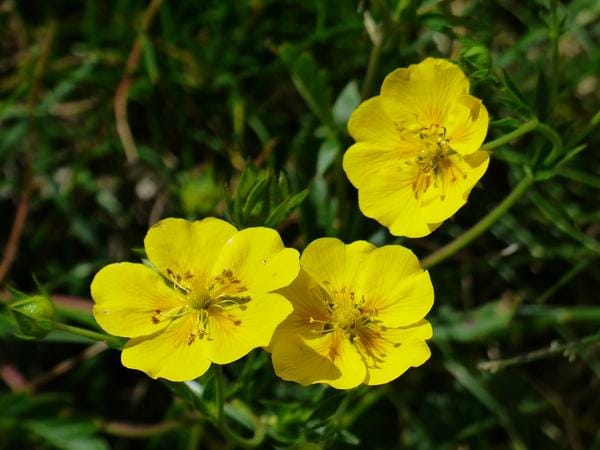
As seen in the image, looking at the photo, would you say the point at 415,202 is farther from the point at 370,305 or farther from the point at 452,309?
the point at 452,309

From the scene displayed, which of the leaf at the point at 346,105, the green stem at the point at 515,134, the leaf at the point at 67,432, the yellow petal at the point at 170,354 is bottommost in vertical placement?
the leaf at the point at 67,432

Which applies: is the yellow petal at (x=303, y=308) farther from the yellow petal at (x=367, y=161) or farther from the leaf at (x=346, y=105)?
the leaf at (x=346, y=105)

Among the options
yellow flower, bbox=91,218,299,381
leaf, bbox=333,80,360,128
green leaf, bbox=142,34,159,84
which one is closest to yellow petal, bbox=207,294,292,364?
yellow flower, bbox=91,218,299,381

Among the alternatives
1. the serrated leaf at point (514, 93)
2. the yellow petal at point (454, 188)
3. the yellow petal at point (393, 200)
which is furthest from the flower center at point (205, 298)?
the serrated leaf at point (514, 93)

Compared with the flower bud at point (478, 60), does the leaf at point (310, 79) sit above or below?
below

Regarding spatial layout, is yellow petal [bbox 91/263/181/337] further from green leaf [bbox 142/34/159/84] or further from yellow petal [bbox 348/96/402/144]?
green leaf [bbox 142/34/159/84]

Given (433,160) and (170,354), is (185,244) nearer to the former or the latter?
(170,354)
